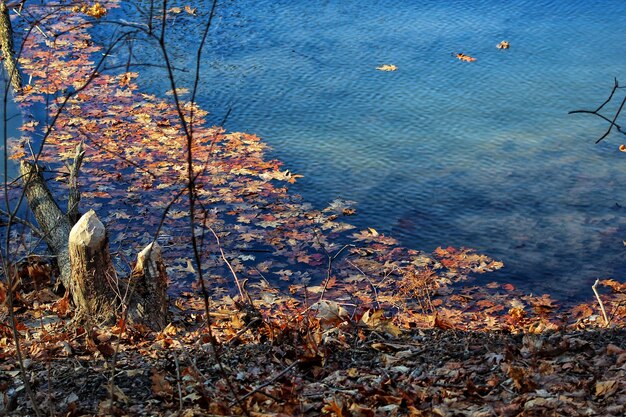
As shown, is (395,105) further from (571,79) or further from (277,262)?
(277,262)

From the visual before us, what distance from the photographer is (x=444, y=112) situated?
970 centimetres

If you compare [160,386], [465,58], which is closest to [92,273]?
[160,386]

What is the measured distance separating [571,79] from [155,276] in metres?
7.56

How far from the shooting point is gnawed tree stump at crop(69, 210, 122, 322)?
510 centimetres

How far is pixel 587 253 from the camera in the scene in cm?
710

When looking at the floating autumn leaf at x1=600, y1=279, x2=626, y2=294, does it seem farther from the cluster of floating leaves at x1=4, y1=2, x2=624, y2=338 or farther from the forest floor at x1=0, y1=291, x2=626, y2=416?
the forest floor at x1=0, y1=291, x2=626, y2=416

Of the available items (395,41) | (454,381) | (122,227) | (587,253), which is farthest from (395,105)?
(454,381)

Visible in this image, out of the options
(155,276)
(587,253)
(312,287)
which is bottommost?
(587,253)

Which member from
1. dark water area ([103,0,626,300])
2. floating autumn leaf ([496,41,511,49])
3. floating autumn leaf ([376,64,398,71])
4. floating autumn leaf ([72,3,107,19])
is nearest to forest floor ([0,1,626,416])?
dark water area ([103,0,626,300])

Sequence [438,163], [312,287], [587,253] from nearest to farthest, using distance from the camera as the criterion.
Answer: [312,287] < [587,253] < [438,163]

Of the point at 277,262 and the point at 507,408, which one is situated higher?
the point at 507,408

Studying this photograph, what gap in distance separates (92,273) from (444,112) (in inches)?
232

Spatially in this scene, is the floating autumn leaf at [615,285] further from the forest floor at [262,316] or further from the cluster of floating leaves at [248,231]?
the cluster of floating leaves at [248,231]

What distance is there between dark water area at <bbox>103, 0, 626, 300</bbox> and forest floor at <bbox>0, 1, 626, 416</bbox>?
44cm
